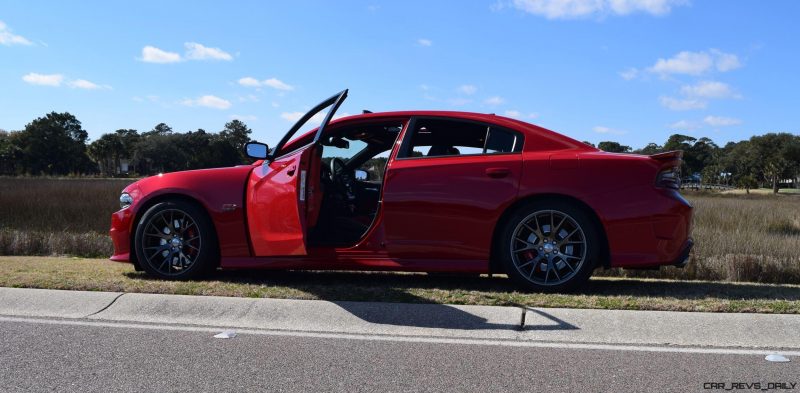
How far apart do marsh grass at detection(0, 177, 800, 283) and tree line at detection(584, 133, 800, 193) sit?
62.1 meters

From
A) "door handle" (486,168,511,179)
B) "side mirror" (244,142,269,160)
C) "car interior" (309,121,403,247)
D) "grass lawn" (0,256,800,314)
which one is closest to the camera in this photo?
"grass lawn" (0,256,800,314)

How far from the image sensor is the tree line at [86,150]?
61188 millimetres

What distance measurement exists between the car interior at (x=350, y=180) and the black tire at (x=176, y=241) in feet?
3.14

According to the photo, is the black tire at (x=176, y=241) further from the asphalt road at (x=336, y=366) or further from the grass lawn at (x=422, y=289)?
the asphalt road at (x=336, y=366)

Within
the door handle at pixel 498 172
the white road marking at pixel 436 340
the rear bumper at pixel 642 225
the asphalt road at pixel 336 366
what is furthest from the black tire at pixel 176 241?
the rear bumper at pixel 642 225

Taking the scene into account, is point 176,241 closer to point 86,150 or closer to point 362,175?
point 362,175

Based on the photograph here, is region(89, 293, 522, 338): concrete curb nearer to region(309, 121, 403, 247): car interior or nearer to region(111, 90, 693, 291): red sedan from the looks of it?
region(111, 90, 693, 291): red sedan

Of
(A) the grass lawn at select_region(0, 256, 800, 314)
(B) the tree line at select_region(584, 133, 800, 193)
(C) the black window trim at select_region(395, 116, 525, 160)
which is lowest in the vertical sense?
(A) the grass lawn at select_region(0, 256, 800, 314)

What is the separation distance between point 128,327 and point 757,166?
11384 cm

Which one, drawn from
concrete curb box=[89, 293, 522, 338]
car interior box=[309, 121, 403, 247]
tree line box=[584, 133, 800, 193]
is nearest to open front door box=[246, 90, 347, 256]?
car interior box=[309, 121, 403, 247]

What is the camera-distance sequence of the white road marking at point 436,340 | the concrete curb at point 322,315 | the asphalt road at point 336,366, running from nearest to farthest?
the asphalt road at point 336,366 < the white road marking at point 436,340 < the concrete curb at point 322,315

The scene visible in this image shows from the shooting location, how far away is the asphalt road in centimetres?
349

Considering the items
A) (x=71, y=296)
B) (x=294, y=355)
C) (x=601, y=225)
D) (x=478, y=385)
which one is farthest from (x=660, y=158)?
(x=71, y=296)

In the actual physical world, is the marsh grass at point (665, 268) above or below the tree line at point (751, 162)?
below
